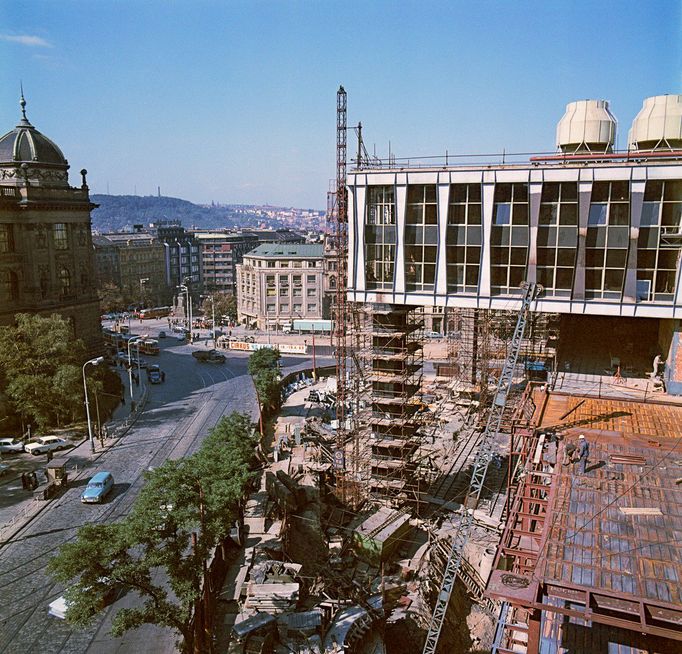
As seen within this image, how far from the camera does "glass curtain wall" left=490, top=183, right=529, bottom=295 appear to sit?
107 ft

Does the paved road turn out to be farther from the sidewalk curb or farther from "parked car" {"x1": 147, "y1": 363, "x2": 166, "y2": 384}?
"parked car" {"x1": 147, "y1": 363, "x2": 166, "y2": 384}

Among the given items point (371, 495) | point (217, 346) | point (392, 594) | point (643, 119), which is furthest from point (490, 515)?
point (217, 346)

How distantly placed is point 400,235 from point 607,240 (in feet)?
36.1

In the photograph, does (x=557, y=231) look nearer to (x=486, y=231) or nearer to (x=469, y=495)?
(x=486, y=231)

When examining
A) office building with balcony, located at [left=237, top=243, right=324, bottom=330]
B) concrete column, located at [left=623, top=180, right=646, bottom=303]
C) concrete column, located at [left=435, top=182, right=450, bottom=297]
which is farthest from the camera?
office building with balcony, located at [left=237, top=243, right=324, bottom=330]

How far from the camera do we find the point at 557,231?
3216 centimetres

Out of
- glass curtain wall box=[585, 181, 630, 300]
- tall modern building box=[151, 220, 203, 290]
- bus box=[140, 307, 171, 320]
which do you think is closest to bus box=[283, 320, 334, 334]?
bus box=[140, 307, 171, 320]

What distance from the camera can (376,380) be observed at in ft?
123

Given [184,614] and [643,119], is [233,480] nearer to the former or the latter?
[184,614]

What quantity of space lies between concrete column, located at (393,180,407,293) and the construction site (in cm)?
37

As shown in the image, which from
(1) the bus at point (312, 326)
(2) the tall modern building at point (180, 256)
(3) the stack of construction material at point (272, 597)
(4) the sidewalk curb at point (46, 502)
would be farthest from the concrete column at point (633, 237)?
(2) the tall modern building at point (180, 256)

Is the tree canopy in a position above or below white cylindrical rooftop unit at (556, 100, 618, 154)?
below

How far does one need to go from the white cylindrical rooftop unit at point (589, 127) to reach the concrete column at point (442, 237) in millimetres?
8679

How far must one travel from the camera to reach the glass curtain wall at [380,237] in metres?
35.4
